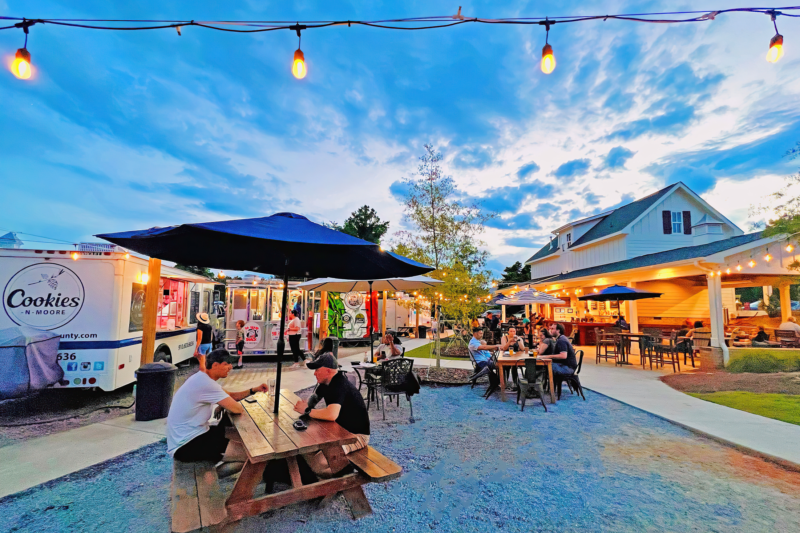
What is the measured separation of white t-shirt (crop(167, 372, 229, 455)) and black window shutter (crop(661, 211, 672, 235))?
21.4 m

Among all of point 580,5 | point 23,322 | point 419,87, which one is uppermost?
point 419,87

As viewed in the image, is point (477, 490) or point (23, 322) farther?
point (23, 322)

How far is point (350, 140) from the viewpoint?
16.2 meters

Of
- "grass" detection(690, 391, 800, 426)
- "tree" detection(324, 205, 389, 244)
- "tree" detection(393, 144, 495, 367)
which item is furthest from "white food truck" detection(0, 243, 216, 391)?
"tree" detection(324, 205, 389, 244)

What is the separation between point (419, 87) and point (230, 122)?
8126 millimetres

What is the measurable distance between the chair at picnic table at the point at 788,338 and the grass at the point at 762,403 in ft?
20.4

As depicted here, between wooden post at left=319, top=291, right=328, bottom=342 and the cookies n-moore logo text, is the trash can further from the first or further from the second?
wooden post at left=319, top=291, right=328, bottom=342

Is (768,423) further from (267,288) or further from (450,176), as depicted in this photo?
(267,288)

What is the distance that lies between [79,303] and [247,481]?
18.3 feet

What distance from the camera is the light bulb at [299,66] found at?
4465mm

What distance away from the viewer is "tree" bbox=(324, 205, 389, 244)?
30.6m

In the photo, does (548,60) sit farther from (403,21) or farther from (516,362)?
(516,362)

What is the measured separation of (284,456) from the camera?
8.11ft

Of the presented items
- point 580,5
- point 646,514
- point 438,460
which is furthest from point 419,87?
point 646,514
